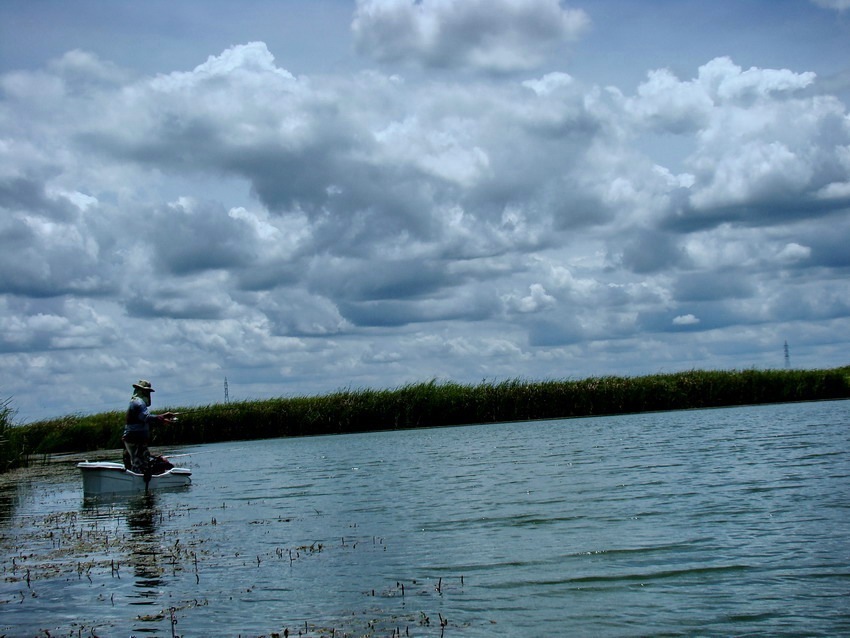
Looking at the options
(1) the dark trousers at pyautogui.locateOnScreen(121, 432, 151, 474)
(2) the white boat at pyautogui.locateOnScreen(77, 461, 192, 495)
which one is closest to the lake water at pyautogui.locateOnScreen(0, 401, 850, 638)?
(2) the white boat at pyautogui.locateOnScreen(77, 461, 192, 495)

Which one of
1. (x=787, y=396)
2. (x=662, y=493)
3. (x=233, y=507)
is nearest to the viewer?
(x=662, y=493)

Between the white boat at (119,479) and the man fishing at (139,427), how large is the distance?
372 mm

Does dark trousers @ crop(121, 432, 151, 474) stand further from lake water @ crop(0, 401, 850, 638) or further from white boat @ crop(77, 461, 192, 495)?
lake water @ crop(0, 401, 850, 638)

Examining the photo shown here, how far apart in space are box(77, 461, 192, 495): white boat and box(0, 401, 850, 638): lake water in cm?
89

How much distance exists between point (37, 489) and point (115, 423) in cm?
2673

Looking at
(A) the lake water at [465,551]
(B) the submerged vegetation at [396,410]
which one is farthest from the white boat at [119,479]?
(B) the submerged vegetation at [396,410]

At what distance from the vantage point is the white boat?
83.0 ft

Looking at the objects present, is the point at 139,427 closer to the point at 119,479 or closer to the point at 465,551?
the point at 119,479

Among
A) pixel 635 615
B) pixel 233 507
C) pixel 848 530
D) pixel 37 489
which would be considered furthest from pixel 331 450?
pixel 635 615

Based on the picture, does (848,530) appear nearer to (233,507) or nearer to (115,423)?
(233,507)

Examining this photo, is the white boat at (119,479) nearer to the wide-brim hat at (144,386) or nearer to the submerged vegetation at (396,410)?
the wide-brim hat at (144,386)

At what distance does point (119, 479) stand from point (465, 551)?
1544cm

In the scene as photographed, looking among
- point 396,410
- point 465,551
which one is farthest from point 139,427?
point 396,410

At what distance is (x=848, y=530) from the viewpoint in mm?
13688
